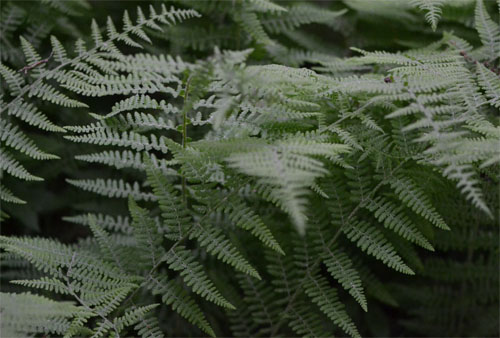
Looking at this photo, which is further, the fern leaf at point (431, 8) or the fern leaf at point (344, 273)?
the fern leaf at point (431, 8)

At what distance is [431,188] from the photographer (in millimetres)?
1887

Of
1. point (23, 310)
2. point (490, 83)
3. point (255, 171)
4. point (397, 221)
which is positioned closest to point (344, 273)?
point (397, 221)

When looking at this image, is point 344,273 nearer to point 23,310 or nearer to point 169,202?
point 169,202

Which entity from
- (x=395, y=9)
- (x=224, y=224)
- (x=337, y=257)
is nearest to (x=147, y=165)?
(x=224, y=224)

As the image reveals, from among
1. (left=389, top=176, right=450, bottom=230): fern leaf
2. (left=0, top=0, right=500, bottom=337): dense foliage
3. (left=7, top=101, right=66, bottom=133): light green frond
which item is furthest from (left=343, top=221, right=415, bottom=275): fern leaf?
(left=7, top=101, right=66, bottom=133): light green frond

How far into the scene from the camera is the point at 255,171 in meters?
1.39

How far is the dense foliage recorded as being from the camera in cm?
162

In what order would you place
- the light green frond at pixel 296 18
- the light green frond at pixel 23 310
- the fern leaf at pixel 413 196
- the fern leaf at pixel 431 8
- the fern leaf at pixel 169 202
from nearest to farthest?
1. the light green frond at pixel 23 310
2. the fern leaf at pixel 413 196
3. the fern leaf at pixel 169 202
4. the fern leaf at pixel 431 8
5. the light green frond at pixel 296 18

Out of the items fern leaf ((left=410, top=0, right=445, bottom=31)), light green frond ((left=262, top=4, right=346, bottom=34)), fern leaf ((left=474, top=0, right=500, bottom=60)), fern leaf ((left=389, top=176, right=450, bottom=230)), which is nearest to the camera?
fern leaf ((left=389, top=176, right=450, bottom=230))

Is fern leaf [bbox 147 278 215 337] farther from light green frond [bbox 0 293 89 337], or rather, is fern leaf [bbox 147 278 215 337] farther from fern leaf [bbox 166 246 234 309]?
light green frond [bbox 0 293 89 337]

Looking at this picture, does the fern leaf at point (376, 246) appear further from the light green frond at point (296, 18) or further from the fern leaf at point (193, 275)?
the light green frond at point (296, 18)

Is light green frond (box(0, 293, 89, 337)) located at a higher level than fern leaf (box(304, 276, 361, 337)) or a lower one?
higher

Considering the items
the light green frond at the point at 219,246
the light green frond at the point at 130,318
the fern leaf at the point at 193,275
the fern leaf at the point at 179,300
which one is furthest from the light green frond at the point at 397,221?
the light green frond at the point at 130,318

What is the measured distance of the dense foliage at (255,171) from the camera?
1622mm
